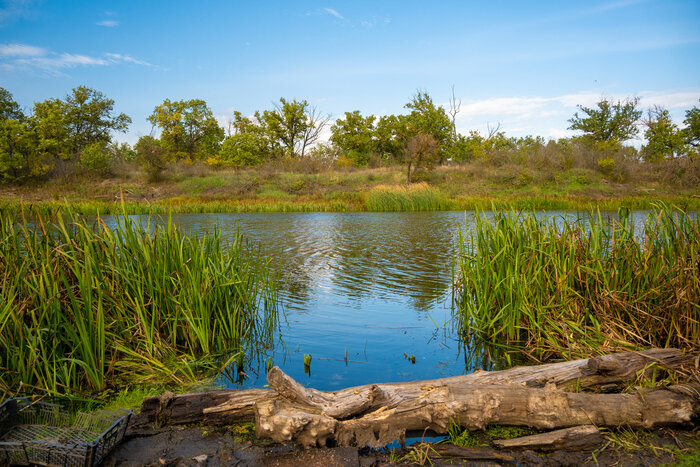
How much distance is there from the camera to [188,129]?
163ft

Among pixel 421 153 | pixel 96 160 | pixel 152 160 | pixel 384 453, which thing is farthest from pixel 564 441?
pixel 96 160

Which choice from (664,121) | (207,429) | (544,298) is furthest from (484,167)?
(207,429)

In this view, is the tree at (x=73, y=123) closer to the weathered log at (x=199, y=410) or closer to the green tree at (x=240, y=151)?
the green tree at (x=240, y=151)

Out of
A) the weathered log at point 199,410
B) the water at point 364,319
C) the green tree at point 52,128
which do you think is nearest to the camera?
the weathered log at point 199,410

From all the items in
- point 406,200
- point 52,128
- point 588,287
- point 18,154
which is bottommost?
point 588,287

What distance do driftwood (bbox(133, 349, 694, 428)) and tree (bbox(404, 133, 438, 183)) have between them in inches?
1302

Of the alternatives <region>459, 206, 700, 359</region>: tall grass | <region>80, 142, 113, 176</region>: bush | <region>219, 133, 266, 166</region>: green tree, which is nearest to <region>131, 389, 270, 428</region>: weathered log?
<region>459, 206, 700, 359</region>: tall grass

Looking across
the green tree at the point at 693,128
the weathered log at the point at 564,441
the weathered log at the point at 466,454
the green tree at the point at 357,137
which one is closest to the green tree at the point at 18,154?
the green tree at the point at 357,137

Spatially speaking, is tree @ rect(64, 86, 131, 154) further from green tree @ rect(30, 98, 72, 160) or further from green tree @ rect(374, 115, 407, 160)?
green tree @ rect(374, 115, 407, 160)

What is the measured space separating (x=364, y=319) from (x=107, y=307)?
299cm

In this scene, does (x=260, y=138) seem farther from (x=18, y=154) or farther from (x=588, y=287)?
(x=588, y=287)

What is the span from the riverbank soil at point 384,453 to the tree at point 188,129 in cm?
4930

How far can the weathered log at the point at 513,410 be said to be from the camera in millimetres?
2396

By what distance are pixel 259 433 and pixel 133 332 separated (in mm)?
1814
